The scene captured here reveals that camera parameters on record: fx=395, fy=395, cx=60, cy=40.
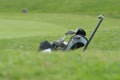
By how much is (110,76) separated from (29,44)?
9265mm

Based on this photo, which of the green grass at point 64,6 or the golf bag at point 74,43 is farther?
the green grass at point 64,6

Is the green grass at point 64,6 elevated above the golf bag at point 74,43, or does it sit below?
below

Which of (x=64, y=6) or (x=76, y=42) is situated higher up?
(x=76, y=42)

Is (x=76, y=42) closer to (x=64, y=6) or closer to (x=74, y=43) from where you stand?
(x=74, y=43)

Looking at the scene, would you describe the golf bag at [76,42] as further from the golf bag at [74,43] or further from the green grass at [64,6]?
the green grass at [64,6]

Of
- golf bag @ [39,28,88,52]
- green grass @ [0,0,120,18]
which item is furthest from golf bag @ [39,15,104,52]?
green grass @ [0,0,120,18]

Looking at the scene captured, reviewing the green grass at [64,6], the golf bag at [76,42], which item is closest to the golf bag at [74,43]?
the golf bag at [76,42]

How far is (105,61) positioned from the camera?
6367 millimetres

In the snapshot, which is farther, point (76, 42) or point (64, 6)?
point (64, 6)

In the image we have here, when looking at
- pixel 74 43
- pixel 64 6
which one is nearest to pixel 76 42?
pixel 74 43

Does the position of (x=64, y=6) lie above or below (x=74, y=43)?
below

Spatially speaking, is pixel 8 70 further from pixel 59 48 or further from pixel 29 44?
pixel 29 44

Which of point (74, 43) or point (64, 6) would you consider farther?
point (64, 6)

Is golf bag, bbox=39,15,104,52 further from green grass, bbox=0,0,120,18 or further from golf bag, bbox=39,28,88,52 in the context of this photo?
green grass, bbox=0,0,120,18
